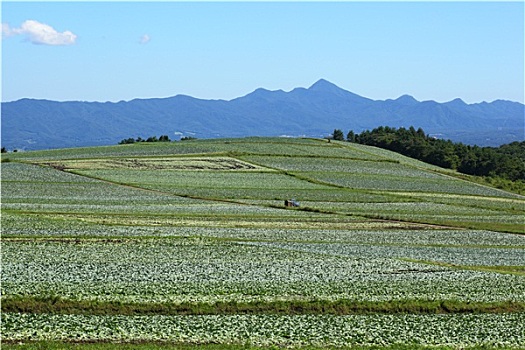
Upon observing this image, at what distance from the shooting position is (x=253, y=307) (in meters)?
32.5

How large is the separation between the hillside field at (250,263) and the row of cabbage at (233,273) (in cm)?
12

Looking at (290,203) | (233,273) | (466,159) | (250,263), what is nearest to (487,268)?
(250,263)

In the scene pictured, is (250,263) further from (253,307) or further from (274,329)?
(274,329)

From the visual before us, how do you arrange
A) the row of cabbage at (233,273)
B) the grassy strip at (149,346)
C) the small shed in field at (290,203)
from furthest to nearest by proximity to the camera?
1. the small shed in field at (290,203)
2. the row of cabbage at (233,273)
3. the grassy strip at (149,346)

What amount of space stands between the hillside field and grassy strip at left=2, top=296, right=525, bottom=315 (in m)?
0.08

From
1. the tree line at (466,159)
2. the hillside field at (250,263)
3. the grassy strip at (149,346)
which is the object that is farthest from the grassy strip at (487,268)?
the tree line at (466,159)

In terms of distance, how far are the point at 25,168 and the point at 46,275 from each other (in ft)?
223

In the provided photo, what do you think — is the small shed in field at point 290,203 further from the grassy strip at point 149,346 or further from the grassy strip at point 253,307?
the grassy strip at point 149,346

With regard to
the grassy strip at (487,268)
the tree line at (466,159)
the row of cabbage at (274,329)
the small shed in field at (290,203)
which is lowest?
the grassy strip at (487,268)

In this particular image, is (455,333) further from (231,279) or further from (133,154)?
(133,154)

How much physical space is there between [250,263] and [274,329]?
14.9m

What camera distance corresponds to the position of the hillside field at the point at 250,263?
93.7ft

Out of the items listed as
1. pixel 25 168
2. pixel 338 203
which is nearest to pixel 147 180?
pixel 25 168

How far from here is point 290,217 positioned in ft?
232
